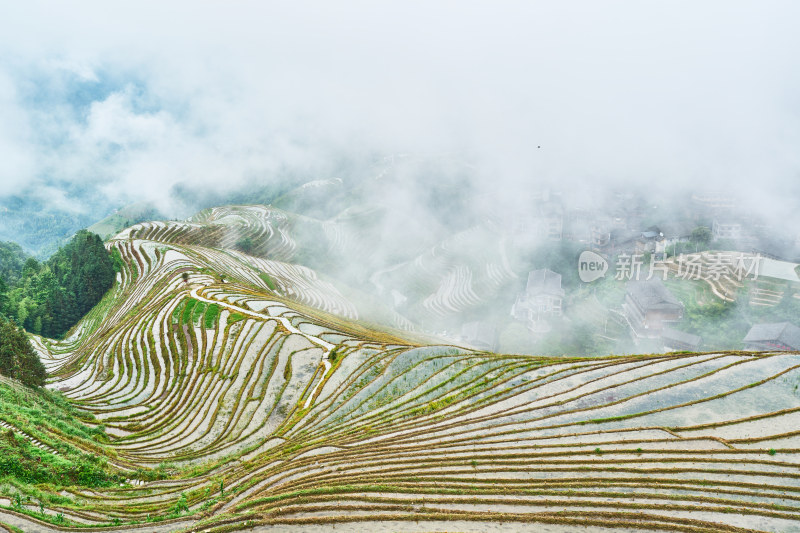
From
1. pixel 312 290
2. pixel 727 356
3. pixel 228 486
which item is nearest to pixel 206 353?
pixel 228 486

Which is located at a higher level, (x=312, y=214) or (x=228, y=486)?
(x=312, y=214)

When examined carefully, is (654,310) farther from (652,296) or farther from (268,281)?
(268,281)

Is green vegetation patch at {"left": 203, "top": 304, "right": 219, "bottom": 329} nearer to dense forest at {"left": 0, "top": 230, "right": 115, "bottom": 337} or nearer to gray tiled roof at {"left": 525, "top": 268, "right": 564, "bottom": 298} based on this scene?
dense forest at {"left": 0, "top": 230, "right": 115, "bottom": 337}

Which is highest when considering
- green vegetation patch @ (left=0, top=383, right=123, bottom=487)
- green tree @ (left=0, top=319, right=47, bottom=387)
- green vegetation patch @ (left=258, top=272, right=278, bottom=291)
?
green vegetation patch @ (left=258, top=272, right=278, bottom=291)

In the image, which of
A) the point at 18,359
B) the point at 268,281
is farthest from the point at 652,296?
the point at 18,359

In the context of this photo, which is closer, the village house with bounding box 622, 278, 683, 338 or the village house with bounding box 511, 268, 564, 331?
the village house with bounding box 622, 278, 683, 338

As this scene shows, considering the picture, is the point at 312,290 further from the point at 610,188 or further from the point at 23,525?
the point at 610,188

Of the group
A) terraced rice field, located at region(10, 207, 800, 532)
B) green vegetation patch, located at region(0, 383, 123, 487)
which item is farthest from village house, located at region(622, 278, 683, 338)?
green vegetation patch, located at region(0, 383, 123, 487)
